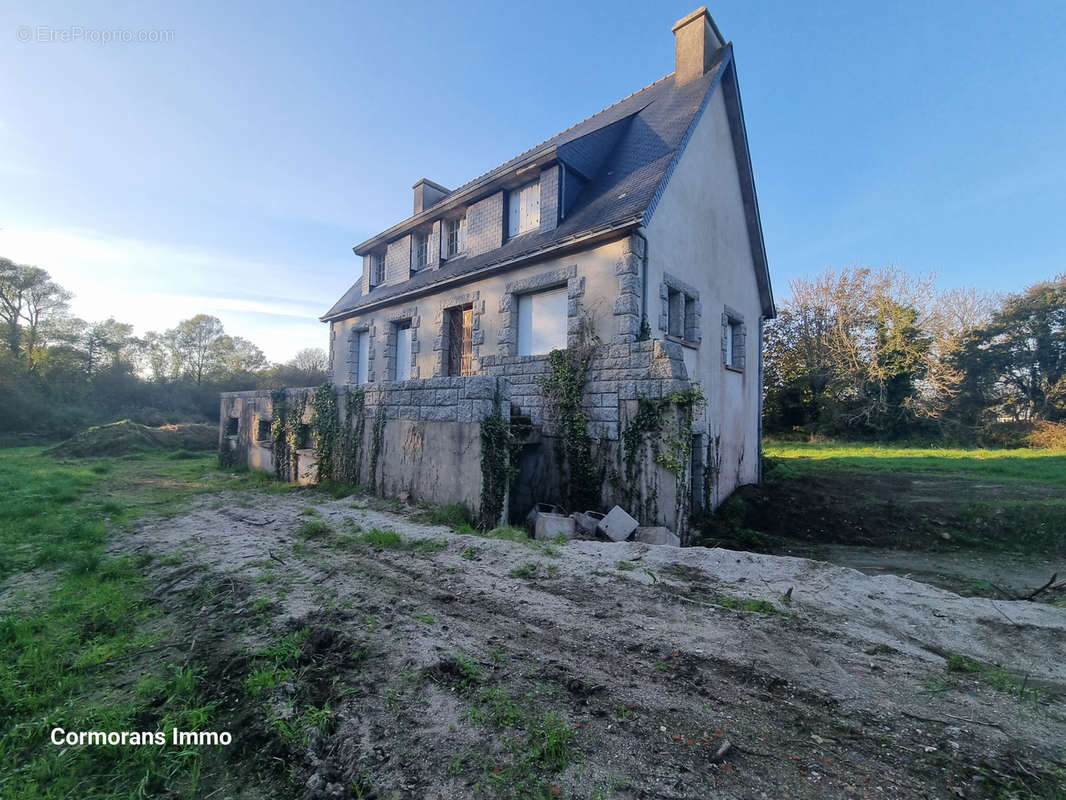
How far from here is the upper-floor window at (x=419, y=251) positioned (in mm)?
14281

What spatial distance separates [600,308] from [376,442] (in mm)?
5066

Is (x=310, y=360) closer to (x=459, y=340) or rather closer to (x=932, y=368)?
(x=459, y=340)

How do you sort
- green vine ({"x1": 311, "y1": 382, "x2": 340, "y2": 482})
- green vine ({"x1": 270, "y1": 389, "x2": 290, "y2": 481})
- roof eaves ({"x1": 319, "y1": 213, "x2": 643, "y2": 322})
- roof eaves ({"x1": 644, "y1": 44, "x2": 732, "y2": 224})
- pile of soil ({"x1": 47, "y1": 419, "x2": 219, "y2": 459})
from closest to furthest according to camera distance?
roof eaves ({"x1": 319, "y1": 213, "x2": 643, "y2": 322}), roof eaves ({"x1": 644, "y1": 44, "x2": 732, "y2": 224}), green vine ({"x1": 311, "y1": 382, "x2": 340, "y2": 482}), green vine ({"x1": 270, "y1": 389, "x2": 290, "y2": 481}), pile of soil ({"x1": 47, "y1": 419, "x2": 219, "y2": 459})

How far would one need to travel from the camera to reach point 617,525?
670 cm

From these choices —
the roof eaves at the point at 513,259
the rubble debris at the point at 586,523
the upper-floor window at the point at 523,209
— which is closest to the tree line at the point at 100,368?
the roof eaves at the point at 513,259

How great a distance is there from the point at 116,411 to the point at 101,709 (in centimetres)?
3193

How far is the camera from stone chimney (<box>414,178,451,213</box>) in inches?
653

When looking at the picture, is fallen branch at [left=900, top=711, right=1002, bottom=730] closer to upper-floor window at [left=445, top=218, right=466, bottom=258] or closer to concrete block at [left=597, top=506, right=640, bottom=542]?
concrete block at [left=597, top=506, right=640, bottom=542]

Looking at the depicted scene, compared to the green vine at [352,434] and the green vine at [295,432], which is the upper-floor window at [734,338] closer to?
the green vine at [352,434]

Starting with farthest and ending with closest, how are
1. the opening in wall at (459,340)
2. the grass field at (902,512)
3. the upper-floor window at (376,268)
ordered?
the upper-floor window at (376,268), the opening in wall at (459,340), the grass field at (902,512)

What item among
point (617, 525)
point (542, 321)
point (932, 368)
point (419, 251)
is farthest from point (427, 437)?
point (932, 368)

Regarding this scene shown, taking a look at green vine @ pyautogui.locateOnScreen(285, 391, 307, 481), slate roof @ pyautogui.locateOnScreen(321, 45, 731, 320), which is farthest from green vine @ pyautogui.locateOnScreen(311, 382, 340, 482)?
slate roof @ pyautogui.locateOnScreen(321, 45, 731, 320)

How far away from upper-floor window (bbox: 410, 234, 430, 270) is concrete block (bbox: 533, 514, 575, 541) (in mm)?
10378

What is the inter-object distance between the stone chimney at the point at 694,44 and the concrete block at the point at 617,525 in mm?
10993
